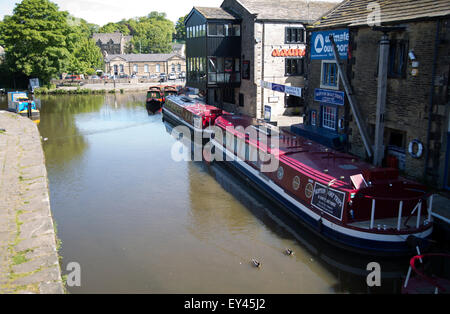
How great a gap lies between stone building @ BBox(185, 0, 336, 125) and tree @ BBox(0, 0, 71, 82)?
28474 mm

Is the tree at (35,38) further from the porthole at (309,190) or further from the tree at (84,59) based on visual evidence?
the porthole at (309,190)

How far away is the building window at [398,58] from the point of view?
15352 mm

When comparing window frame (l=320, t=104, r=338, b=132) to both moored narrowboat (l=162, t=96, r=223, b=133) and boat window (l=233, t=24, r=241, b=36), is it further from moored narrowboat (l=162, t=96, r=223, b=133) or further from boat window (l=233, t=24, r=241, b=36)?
boat window (l=233, t=24, r=241, b=36)

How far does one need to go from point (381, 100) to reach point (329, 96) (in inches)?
181

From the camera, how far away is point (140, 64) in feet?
267

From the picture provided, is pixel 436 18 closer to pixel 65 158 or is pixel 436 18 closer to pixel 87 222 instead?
pixel 87 222

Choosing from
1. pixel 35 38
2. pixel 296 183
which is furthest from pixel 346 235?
pixel 35 38

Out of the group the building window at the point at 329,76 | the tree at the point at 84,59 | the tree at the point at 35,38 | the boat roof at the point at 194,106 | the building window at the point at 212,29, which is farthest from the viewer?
the tree at the point at 84,59

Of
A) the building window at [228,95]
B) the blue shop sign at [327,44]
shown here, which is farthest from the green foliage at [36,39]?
the blue shop sign at [327,44]

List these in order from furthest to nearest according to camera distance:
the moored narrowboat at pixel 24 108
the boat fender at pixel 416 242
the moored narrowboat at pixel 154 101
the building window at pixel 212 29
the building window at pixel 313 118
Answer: the moored narrowboat at pixel 154 101 < the moored narrowboat at pixel 24 108 < the building window at pixel 212 29 < the building window at pixel 313 118 < the boat fender at pixel 416 242

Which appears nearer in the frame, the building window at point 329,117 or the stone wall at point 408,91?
the stone wall at point 408,91

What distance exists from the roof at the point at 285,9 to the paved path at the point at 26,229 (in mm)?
17558

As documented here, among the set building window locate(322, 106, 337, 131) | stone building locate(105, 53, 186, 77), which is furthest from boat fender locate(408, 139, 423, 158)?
stone building locate(105, 53, 186, 77)

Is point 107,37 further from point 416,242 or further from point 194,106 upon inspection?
point 416,242
